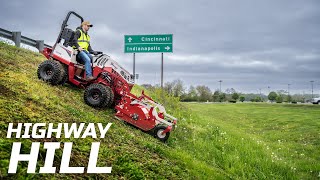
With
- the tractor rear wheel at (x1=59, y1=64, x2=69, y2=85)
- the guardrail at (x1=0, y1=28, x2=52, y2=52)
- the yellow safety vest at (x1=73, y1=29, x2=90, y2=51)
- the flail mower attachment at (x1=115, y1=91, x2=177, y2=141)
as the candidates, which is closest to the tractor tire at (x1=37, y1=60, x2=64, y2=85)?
the tractor rear wheel at (x1=59, y1=64, x2=69, y2=85)

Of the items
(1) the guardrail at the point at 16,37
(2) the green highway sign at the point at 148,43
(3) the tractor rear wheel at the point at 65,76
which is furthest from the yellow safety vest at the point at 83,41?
(2) the green highway sign at the point at 148,43

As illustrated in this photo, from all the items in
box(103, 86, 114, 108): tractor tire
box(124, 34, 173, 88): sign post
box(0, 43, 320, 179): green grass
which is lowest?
box(0, 43, 320, 179): green grass

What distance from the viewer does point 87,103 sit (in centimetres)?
→ 1139

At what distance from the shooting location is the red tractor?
10734 millimetres

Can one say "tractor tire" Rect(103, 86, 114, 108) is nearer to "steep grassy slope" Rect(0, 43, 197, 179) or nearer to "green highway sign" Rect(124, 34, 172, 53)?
"steep grassy slope" Rect(0, 43, 197, 179)

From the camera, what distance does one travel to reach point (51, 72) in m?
11.9

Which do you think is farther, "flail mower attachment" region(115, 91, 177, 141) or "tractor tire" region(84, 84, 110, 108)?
"tractor tire" region(84, 84, 110, 108)

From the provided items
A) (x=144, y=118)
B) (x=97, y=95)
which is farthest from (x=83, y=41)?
(x=144, y=118)

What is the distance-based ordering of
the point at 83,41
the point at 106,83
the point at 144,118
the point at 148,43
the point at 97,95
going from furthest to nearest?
the point at 148,43, the point at 83,41, the point at 106,83, the point at 97,95, the point at 144,118

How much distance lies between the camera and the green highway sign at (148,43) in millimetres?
20484

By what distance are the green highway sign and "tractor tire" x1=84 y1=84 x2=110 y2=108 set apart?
9.66 meters

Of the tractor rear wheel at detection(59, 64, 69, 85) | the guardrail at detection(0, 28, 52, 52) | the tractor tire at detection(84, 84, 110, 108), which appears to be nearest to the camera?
the tractor tire at detection(84, 84, 110, 108)

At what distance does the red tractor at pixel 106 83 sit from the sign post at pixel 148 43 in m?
7.73

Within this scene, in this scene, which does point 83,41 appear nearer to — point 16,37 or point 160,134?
point 160,134
